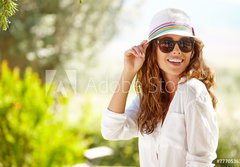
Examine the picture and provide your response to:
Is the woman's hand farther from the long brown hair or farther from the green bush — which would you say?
the green bush

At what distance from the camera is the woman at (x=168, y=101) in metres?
1.39

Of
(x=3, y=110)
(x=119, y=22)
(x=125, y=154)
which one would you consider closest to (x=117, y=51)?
(x=119, y=22)

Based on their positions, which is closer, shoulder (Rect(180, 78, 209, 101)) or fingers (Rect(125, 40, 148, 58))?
shoulder (Rect(180, 78, 209, 101))

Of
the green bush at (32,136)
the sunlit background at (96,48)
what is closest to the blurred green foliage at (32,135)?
the green bush at (32,136)

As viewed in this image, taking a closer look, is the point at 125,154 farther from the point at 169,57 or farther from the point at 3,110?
the point at 169,57

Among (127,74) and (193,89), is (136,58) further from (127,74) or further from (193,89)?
(193,89)

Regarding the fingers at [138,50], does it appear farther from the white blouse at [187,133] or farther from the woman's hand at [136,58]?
the white blouse at [187,133]

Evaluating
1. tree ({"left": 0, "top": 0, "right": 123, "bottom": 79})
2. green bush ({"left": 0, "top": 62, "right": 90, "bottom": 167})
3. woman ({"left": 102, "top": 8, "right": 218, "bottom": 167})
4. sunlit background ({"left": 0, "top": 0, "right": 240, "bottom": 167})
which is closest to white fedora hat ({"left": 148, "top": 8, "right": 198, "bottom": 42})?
woman ({"left": 102, "top": 8, "right": 218, "bottom": 167})

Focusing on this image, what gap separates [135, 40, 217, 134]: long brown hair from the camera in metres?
1.55

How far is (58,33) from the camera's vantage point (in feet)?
21.0

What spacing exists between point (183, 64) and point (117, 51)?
17.1ft

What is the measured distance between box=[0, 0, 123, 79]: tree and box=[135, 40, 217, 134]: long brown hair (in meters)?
4.50

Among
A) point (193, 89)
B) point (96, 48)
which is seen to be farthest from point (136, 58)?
point (96, 48)

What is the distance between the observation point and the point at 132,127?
5.56 feet
